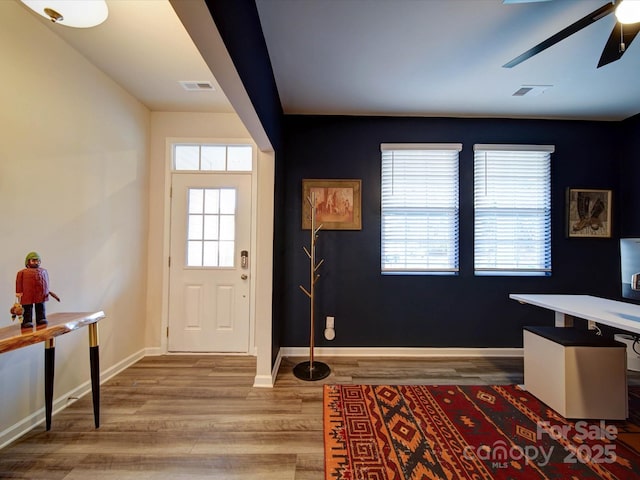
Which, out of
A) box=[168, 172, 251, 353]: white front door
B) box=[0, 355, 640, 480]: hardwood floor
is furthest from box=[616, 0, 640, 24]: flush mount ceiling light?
box=[168, 172, 251, 353]: white front door

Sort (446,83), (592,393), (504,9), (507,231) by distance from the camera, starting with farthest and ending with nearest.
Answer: (507,231) → (446,83) → (592,393) → (504,9)

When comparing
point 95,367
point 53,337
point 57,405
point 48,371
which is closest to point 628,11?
point 53,337

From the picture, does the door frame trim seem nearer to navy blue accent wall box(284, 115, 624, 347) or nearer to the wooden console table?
navy blue accent wall box(284, 115, 624, 347)

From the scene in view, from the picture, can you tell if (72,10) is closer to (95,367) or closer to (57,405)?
(95,367)

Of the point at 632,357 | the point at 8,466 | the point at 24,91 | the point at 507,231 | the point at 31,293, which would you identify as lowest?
the point at 8,466

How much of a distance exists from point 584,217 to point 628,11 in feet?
7.76

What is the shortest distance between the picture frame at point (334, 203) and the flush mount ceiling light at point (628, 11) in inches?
80.5

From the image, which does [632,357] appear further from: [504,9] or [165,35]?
[165,35]

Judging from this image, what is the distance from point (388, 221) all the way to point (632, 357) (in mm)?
2722

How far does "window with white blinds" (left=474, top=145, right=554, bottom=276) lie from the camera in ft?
9.95

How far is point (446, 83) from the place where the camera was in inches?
96.1

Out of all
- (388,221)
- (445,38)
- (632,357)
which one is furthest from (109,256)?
(632,357)

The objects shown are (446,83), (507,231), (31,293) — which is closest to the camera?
(31,293)

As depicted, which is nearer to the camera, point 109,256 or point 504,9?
point 504,9
